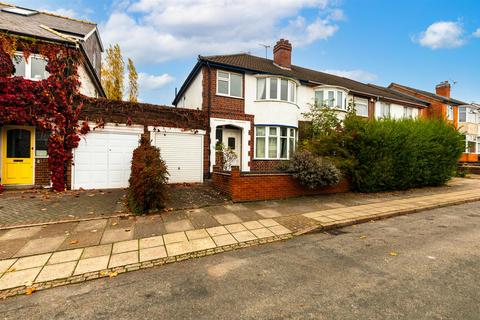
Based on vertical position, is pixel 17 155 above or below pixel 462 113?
below

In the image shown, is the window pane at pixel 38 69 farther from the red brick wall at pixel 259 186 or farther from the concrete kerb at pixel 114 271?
the concrete kerb at pixel 114 271

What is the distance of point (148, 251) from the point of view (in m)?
4.29

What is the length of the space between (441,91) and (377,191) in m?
27.6

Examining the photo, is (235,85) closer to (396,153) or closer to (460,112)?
(396,153)

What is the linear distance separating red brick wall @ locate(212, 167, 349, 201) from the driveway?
3366 mm

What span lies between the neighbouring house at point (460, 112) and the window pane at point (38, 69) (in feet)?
105

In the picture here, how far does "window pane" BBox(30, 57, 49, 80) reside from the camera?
914 centimetres

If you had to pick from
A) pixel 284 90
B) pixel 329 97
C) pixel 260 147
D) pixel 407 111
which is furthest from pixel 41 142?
pixel 407 111

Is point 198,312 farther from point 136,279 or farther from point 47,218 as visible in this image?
point 47,218

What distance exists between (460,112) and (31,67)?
38.1 m

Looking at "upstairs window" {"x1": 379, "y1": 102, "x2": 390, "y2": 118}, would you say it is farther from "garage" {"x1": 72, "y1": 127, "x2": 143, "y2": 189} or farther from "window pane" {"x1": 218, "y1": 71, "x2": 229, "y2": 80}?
"garage" {"x1": 72, "y1": 127, "x2": 143, "y2": 189}

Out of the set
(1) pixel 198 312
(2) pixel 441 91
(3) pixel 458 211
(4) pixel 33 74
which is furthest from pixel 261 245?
(2) pixel 441 91

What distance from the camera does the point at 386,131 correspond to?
33.0 ft

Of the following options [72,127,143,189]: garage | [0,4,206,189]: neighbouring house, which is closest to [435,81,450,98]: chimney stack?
[0,4,206,189]: neighbouring house
